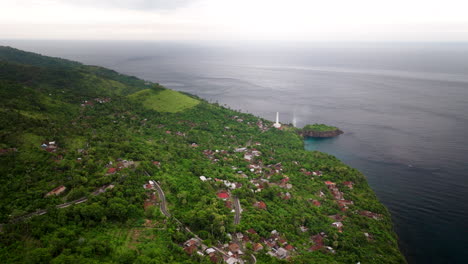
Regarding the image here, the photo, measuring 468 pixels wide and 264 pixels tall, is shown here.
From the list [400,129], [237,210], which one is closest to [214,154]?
[237,210]

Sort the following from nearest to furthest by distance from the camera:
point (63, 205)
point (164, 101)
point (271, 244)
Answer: point (63, 205), point (271, 244), point (164, 101)

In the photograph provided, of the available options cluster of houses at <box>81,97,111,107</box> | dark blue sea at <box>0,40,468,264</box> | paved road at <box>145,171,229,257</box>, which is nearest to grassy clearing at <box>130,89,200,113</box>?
cluster of houses at <box>81,97,111,107</box>

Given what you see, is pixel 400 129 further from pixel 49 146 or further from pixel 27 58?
pixel 27 58

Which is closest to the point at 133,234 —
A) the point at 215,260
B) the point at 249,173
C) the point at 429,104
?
the point at 215,260

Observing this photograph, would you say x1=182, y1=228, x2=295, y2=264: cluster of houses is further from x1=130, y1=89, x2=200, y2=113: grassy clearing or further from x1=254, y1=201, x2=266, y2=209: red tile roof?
x1=130, y1=89, x2=200, y2=113: grassy clearing

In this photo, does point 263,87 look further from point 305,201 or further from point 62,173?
point 62,173

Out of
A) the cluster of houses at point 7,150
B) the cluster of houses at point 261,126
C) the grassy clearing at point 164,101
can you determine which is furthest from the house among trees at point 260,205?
the grassy clearing at point 164,101

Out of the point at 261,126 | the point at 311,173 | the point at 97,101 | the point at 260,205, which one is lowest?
the point at 260,205

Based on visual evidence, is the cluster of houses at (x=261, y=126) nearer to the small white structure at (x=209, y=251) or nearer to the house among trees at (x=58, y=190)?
the small white structure at (x=209, y=251)
